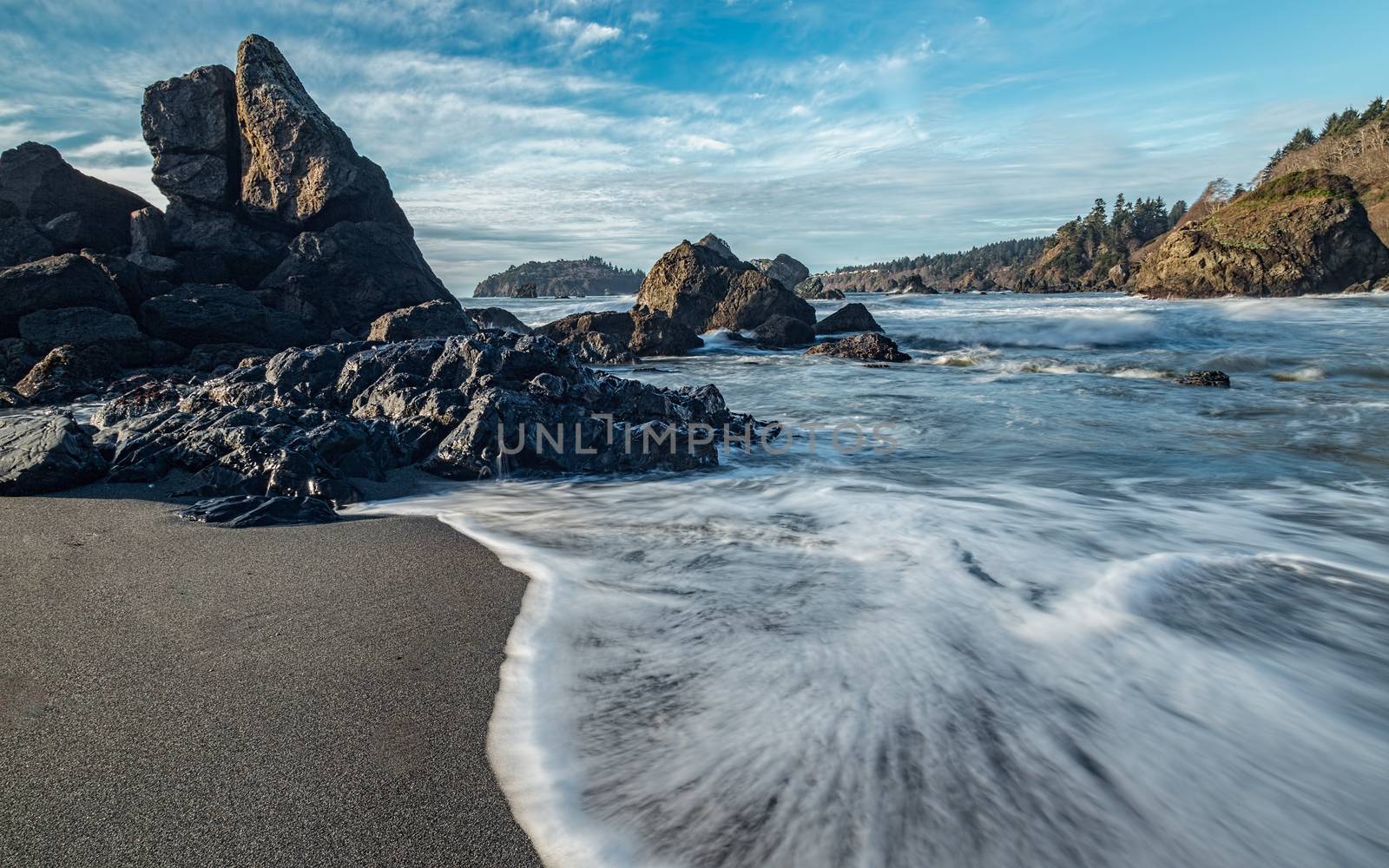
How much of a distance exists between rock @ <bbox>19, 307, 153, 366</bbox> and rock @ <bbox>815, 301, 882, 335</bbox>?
17.1 m

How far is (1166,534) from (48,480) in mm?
6696

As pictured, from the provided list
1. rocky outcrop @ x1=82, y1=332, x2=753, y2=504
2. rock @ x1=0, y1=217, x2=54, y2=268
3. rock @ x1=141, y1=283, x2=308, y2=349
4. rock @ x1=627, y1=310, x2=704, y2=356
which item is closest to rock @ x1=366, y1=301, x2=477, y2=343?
rock @ x1=141, y1=283, x2=308, y2=349

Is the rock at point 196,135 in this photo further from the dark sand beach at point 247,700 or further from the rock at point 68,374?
the dark sand beach at point 247,700

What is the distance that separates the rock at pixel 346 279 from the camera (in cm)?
1537

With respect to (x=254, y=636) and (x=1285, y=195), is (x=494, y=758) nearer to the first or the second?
(x=254, y=636)

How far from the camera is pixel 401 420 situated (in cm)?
525

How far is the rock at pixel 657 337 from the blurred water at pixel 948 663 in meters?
12.3

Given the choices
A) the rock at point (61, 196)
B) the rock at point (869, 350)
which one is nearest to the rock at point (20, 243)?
the rock at point (61, 196)

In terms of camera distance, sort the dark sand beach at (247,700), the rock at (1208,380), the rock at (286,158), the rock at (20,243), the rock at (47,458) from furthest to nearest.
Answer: the rock at (286,158)
the rock at (20,243)
the rock at (1208,380)
the rock at (47,458)
the dark sand beach at (247,700)

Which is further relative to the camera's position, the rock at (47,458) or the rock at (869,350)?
→ the rock at (869,350)

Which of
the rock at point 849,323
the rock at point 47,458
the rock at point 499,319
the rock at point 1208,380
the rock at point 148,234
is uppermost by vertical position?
the rock at point 148,234

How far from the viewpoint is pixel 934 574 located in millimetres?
3188

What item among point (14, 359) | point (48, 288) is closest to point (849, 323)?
point (48, 288)

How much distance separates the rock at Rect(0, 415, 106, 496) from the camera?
3.82m
